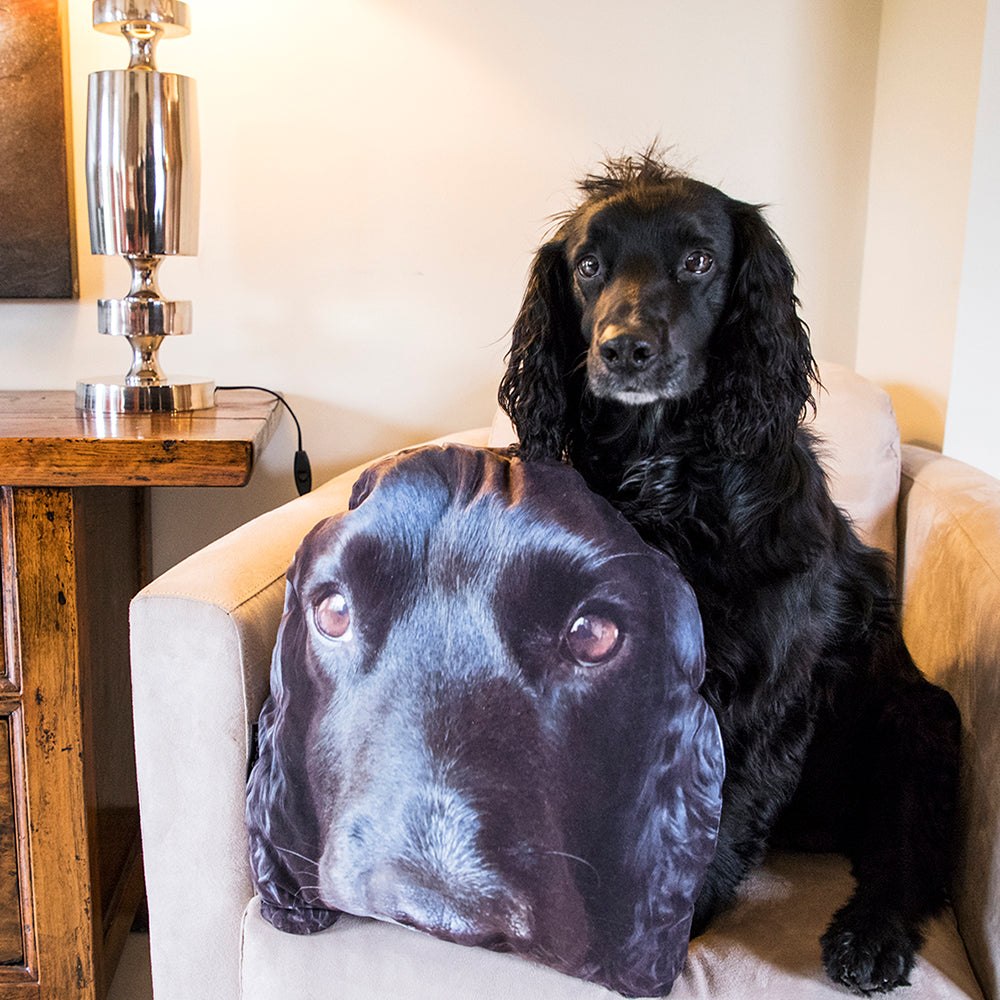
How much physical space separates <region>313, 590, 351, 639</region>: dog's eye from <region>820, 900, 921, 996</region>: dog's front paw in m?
0.54

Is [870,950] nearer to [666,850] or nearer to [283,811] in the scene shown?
[666,850]

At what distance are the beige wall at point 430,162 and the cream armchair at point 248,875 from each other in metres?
0.74

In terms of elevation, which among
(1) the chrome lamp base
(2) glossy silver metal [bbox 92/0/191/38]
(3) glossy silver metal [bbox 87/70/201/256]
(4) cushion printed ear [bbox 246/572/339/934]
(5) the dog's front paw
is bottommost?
(5) the dog's front paw

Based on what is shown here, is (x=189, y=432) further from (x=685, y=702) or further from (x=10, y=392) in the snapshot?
(x=685, y=702)

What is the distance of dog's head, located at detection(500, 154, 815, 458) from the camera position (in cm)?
92

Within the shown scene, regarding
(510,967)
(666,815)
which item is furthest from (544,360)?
(510,967)

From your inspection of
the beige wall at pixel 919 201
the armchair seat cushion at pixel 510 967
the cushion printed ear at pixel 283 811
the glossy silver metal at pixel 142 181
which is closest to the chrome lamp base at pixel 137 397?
the glossy silver metal at pixel 142 181

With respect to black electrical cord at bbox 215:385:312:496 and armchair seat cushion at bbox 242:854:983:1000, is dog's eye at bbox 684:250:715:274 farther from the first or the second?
black electrical cord at bbox 215:385:312:496

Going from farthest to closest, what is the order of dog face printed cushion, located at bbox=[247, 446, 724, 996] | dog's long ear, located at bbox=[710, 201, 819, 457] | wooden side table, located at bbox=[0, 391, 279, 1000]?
1. wooden side table, located at bbox=[0, 391, 279, 1000]
2. dog's long ear, located at bbox=[710, 201, 819, 457]
3. dog face printed cushion, located at bbox=[247, 446, 724, 996]

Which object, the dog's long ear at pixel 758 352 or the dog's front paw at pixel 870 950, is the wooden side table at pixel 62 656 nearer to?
the dog's long ear at pixel 758 352

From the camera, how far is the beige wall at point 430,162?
1.71 metres

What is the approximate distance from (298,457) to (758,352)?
1.05m

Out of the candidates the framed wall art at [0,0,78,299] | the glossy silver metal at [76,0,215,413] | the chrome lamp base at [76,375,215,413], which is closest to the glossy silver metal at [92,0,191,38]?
the glossy silver metal at [76,0,215,413]

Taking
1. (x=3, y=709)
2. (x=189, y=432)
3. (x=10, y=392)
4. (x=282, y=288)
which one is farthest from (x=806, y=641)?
(x=10, y=392)
